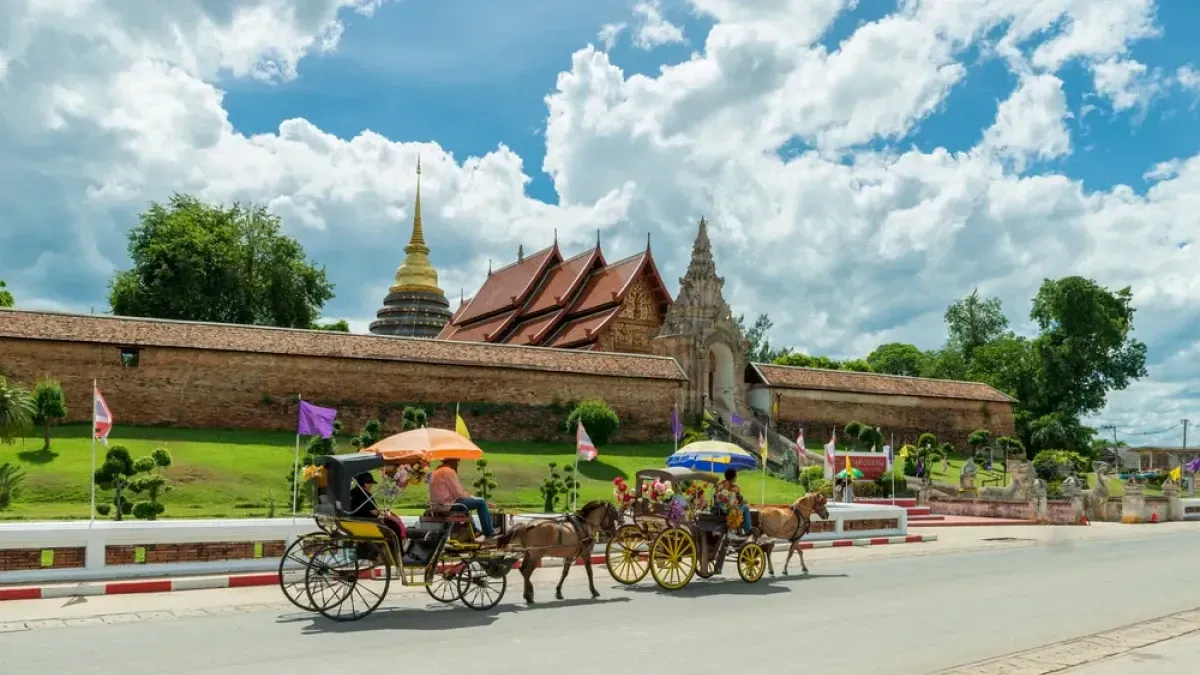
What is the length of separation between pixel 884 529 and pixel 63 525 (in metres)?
15.8

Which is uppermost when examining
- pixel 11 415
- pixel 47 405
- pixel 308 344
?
pixel 308 344

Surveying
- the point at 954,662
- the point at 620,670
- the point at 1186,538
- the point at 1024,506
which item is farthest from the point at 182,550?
the point at 1024,506

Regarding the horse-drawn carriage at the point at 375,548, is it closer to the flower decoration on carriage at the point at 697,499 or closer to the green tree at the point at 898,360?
the flower decoration on carriage at the point at 697,499

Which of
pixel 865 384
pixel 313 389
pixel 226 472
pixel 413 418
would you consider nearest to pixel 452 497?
pixel 226 472

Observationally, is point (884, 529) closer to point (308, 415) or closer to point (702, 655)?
point (308, 415)

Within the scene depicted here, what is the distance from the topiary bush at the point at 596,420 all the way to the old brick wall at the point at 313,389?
1.54 m

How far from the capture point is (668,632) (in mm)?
8781

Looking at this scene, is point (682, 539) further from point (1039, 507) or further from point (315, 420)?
point (1039, 507)

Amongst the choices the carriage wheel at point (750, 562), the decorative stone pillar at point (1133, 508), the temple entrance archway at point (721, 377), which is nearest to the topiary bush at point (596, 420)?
the temple entrance archway at point (721, 377)

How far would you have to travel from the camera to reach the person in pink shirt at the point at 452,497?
10398 millimetres

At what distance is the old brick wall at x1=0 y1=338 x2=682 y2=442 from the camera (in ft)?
93.2

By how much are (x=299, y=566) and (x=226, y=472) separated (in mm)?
12860

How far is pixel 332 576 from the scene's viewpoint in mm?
9539

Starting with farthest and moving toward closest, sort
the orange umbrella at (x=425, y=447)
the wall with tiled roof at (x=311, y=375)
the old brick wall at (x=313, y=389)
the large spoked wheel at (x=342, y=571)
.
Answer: the wall with tiled roof at (x=311, y=375), the old brick wall at (x=313, y=389), the orange umbrella at (x=425, y=447), the large spoked wheel at (x=342, y=571)
